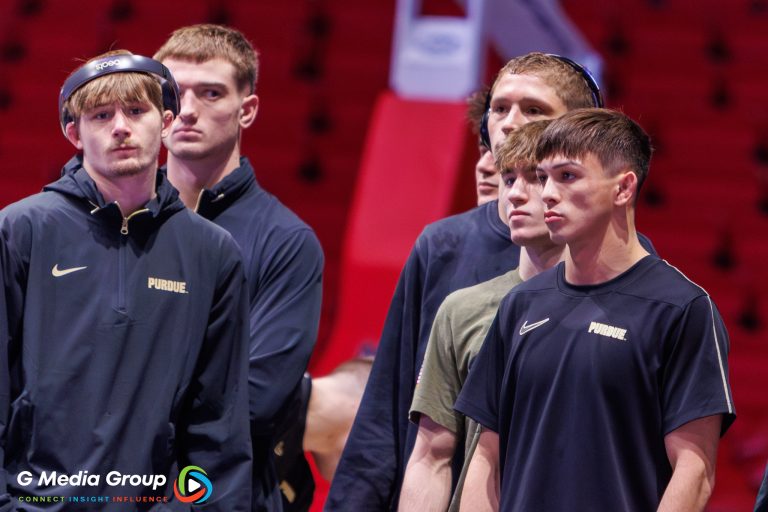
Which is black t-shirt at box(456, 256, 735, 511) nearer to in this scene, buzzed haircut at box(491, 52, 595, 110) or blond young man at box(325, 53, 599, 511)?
blond young man at box(325, 53, 599, 511)

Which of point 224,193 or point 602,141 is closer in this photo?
point 602,141

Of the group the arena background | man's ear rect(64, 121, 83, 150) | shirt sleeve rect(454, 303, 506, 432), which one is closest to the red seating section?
the arena background

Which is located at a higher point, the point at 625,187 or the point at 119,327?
the point at 625,187

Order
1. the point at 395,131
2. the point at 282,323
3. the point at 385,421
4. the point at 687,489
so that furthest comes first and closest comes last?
1. the point at 395,131
2. the point at 282,323
3. the point at 385,421
4. the point at 687,489

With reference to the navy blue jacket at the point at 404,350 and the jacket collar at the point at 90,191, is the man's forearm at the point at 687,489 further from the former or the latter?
the jacket collar at the point at 90,191

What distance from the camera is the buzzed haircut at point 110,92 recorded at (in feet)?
10.2

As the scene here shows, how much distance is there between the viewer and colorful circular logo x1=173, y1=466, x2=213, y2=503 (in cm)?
300

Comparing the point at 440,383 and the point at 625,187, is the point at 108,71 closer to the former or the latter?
the point at 440,383

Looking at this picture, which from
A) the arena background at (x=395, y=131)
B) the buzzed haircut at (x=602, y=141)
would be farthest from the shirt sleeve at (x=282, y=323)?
the arena background at (x=395, y=131)

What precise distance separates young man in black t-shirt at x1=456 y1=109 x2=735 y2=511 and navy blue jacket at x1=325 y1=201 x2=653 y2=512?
1.65 ft

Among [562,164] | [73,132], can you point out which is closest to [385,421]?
[562,164]

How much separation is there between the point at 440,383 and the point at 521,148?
59 cm

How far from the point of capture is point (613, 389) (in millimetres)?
2662

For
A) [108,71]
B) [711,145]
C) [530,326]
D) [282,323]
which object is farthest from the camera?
[711,145]
